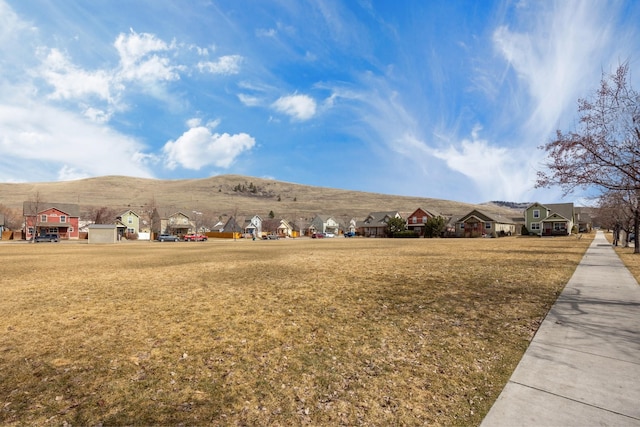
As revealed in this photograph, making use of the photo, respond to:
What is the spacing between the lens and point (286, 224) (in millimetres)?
104688

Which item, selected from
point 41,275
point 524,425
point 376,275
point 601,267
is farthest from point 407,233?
point 524,425

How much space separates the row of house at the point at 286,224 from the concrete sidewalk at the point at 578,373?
6927cm

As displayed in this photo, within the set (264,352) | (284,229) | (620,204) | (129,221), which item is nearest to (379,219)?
(284,229)

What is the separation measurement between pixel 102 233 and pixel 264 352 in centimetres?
6620

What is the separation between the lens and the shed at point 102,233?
5756cm

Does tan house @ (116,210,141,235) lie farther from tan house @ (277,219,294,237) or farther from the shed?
tan house @ (277,219,294,237)

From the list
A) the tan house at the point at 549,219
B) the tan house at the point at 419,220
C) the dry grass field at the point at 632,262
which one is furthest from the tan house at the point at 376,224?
the dry grass field at the point at 632,262

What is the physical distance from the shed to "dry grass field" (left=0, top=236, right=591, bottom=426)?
5484 cm


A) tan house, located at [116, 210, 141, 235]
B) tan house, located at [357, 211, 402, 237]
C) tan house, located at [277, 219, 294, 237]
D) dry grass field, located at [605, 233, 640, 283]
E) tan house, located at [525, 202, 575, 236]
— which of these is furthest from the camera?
tan house, located at [277, 219, 294, 237]

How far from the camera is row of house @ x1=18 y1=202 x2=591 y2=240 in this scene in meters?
69.8

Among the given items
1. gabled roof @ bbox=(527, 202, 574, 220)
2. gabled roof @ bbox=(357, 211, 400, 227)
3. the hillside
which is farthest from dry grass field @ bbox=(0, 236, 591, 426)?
the hillside

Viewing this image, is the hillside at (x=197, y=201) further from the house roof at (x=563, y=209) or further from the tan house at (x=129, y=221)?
the house roof at (x=563, y=209)

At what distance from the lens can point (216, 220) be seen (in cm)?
11419

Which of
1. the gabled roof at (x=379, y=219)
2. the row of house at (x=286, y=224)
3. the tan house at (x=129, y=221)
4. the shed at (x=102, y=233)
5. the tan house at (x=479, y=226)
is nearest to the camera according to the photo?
the shed at (x=102, y=233)
